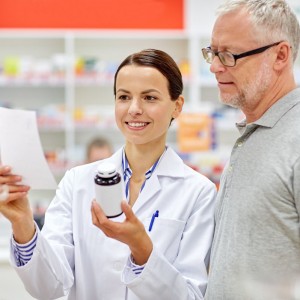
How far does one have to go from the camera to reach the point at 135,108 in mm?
2033

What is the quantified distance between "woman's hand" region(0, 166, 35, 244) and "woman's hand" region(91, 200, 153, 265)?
0.24 metres

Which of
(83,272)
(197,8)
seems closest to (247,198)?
(83,272)

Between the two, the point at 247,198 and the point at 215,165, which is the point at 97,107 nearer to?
the point at 215,165

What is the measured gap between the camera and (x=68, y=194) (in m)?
2.16

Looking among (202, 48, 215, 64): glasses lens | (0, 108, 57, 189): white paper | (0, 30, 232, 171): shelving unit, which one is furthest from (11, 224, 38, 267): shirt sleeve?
(0, 30, 232, 171): shelving unit

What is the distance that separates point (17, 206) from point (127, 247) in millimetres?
407

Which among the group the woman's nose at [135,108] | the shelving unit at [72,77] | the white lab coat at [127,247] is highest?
the shelving unit at [72,77]

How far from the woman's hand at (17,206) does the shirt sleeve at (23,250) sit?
0.01m

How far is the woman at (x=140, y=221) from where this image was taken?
1874 mm

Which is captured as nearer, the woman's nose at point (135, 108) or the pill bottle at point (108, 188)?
the pill bottle at point (108, 188)

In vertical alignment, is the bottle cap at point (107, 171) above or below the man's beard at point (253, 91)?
below

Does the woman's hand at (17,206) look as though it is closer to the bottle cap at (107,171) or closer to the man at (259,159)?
the bottle cap at (107,171)

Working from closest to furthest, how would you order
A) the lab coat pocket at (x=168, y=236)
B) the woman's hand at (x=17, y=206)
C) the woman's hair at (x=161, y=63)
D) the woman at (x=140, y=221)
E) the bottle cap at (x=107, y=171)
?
the bottle cap at (x=107, y=171)
the woman's hand at (x=17, y=206)
the woman at (x=140, y=221)
the lab coat pocket at (x=168, y=236)
the woman's hair at (x=161, y=63)

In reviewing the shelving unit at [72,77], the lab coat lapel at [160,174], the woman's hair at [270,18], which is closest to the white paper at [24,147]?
the lab coat lapel at [160,174]
